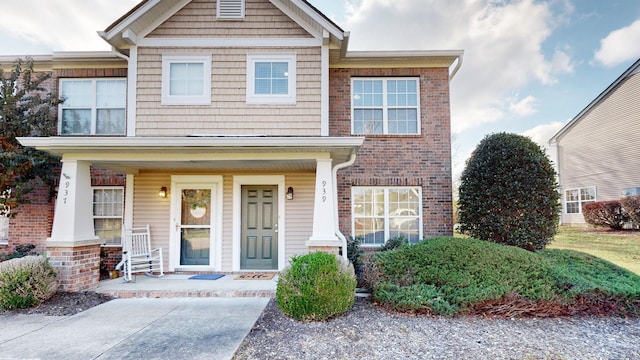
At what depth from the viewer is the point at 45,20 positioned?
10094 mm

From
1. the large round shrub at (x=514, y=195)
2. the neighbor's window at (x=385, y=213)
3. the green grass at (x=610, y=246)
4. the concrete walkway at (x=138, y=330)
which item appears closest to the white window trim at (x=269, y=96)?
the neighbor's window at (x=385, y=213)

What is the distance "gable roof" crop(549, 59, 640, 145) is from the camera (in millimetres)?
15584

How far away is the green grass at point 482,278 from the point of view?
5.01 meters

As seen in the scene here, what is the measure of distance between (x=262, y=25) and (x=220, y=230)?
4701 mm

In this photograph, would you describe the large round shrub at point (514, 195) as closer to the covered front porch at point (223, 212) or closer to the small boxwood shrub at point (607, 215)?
the covered front porch at point (223, 212)

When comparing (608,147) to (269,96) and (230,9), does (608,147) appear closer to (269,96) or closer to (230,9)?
(269,96)

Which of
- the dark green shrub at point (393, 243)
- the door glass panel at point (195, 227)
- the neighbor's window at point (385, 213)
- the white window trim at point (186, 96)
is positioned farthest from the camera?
the neighbor's window at point (385, 213)

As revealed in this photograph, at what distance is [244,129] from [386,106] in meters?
3.59

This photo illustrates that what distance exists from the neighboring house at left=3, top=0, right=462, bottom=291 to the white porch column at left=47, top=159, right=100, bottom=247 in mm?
25

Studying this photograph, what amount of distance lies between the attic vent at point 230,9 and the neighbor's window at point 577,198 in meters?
19.9

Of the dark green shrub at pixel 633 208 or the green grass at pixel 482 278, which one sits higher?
the dark green shrub at pixel 633 208

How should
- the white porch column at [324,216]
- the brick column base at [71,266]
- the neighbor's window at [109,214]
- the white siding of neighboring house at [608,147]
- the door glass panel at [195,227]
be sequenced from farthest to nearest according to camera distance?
the white siding of neighboring house at [608,147] → the neighbor's window at [109,214] → the door glass panel at [195,227] → the brick column base at [71,266] → the white porch column at [324,216]

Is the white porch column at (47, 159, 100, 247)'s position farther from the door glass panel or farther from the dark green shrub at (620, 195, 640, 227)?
the dark green shrub at (620, 195, 640, 227)

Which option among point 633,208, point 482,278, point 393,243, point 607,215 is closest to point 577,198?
point 607,215
